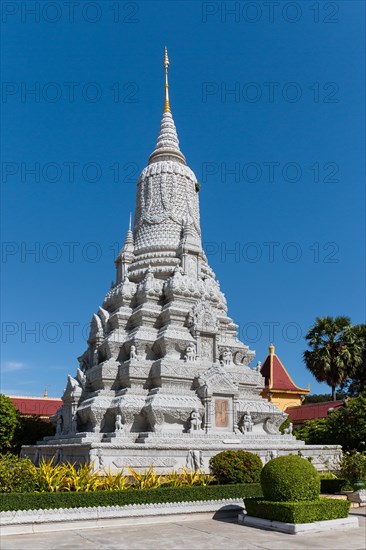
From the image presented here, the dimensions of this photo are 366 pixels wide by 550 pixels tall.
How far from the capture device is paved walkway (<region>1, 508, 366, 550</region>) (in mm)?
11547

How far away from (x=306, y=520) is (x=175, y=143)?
30488mm

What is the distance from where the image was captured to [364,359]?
38562mm

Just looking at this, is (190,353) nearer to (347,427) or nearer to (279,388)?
(347,427)

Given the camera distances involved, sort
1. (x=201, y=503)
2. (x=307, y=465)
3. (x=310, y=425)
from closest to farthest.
Answer: (x=307, y=465) < (x=201, y=503) < (x=310, y=425)

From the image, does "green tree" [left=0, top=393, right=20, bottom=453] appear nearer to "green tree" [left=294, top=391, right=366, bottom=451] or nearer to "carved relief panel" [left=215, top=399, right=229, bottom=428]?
"carved relief panel" [left=215, top=399, right=229, bottom=428]

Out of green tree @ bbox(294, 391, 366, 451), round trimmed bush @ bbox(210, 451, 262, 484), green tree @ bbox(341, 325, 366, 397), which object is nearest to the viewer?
round trimmed bush @ bbox(210, 451, 262, 484)

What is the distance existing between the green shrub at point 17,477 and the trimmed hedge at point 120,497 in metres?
1.21

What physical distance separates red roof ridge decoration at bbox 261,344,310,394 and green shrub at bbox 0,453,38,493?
33666 millimetres

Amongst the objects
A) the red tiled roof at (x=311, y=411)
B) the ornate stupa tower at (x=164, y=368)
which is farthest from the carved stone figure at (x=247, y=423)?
the red tiled roof at (x=311, y=411)

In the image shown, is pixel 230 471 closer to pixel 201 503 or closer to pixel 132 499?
pixel 201 503

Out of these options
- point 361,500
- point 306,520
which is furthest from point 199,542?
point 361,500

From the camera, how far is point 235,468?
18.1 metres

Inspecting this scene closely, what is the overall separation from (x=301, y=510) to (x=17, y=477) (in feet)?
26.5

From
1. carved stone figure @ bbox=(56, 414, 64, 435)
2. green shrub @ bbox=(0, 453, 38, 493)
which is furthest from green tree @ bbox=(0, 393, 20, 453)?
green shrub @ bbox=(0, 453, 38, 493)
